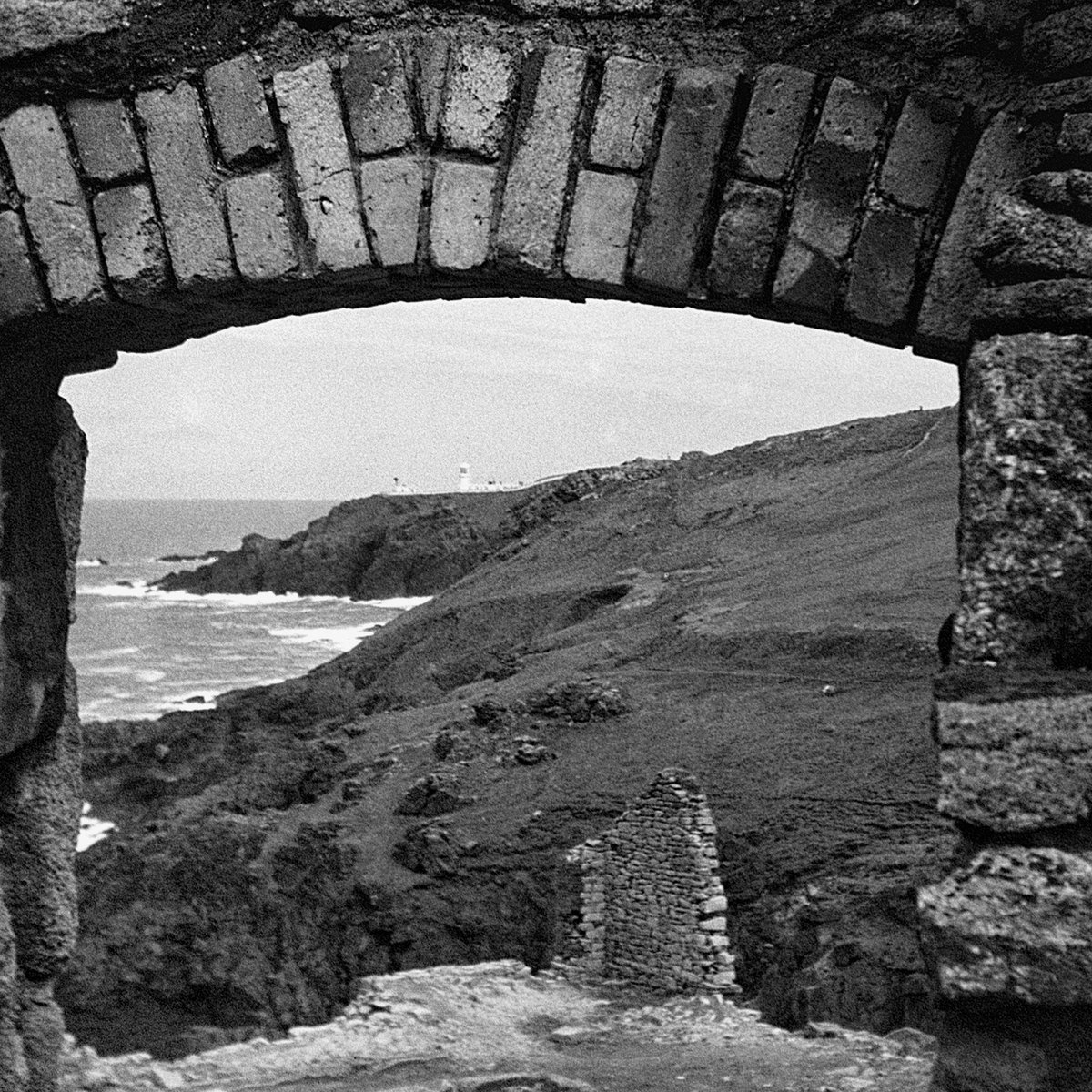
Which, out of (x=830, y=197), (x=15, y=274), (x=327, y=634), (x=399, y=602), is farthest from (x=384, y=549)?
(x=830, y=197)

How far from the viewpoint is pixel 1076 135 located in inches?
133

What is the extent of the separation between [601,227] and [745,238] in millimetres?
386

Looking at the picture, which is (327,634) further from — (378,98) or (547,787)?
(378,98)

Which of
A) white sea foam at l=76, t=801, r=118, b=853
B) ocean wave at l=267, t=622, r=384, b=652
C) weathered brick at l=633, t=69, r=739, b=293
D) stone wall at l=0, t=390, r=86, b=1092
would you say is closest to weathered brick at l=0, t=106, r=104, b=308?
stone wall at l=0, t=390, r=86, b=1092

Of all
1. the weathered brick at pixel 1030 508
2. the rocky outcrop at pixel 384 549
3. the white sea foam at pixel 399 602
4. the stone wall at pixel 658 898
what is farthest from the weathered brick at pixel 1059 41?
the white sea foam at pixel 399 602

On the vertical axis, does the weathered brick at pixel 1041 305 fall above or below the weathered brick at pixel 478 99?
below

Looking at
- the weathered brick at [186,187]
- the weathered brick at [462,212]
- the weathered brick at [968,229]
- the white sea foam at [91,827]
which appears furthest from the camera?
the white sea foam at [91,827]

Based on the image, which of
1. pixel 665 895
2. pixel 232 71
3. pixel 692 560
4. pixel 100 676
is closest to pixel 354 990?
pixel 665 895

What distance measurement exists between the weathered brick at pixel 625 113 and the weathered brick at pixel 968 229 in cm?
82

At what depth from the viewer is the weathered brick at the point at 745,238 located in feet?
12.5

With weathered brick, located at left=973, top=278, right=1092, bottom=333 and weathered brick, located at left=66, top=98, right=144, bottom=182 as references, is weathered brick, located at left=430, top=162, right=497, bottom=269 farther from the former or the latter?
weathered brick, located at left=973, top=278, right=1092, bottom=333

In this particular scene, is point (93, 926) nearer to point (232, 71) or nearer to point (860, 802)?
point (860, 802)

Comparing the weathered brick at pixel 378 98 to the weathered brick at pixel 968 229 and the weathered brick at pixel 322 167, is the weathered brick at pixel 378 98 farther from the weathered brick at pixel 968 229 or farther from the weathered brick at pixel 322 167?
the weathered brick at pixel 968 229

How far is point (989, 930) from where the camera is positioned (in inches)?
126
